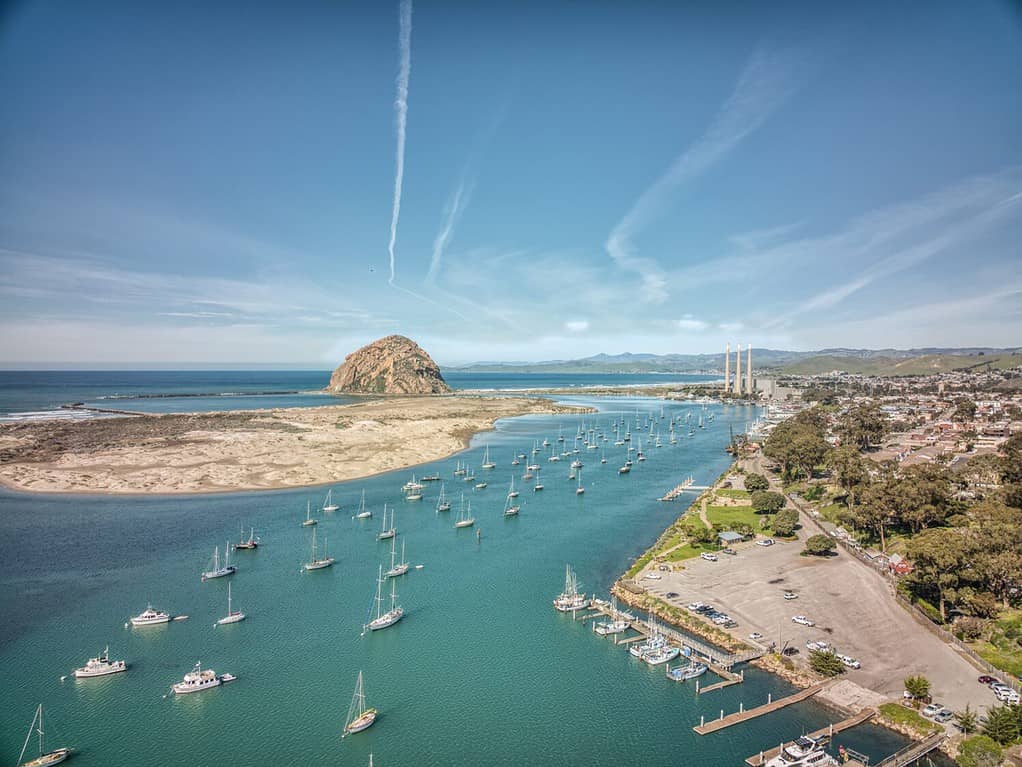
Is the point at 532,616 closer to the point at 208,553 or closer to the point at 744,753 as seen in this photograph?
the point at 744,753

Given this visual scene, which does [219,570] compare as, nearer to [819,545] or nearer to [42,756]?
[42,756]

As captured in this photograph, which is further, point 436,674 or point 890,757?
point 436,674

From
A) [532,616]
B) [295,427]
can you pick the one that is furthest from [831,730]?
[295,427]

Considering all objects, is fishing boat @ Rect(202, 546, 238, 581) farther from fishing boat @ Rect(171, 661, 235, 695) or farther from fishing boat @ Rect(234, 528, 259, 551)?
fishing boat @ Rect(171, 661, 235, 695)

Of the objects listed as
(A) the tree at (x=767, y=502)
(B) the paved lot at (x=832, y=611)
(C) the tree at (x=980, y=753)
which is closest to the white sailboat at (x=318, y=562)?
(B) the paved lot at (x=832, y=611)

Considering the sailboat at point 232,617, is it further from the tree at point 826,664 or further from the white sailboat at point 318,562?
the tree at point 826,664

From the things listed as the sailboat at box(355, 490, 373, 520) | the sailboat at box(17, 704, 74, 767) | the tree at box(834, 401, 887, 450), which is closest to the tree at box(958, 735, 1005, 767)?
the sailboat at box(17, 704, 74, 767)

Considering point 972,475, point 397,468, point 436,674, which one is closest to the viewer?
point 436,674
